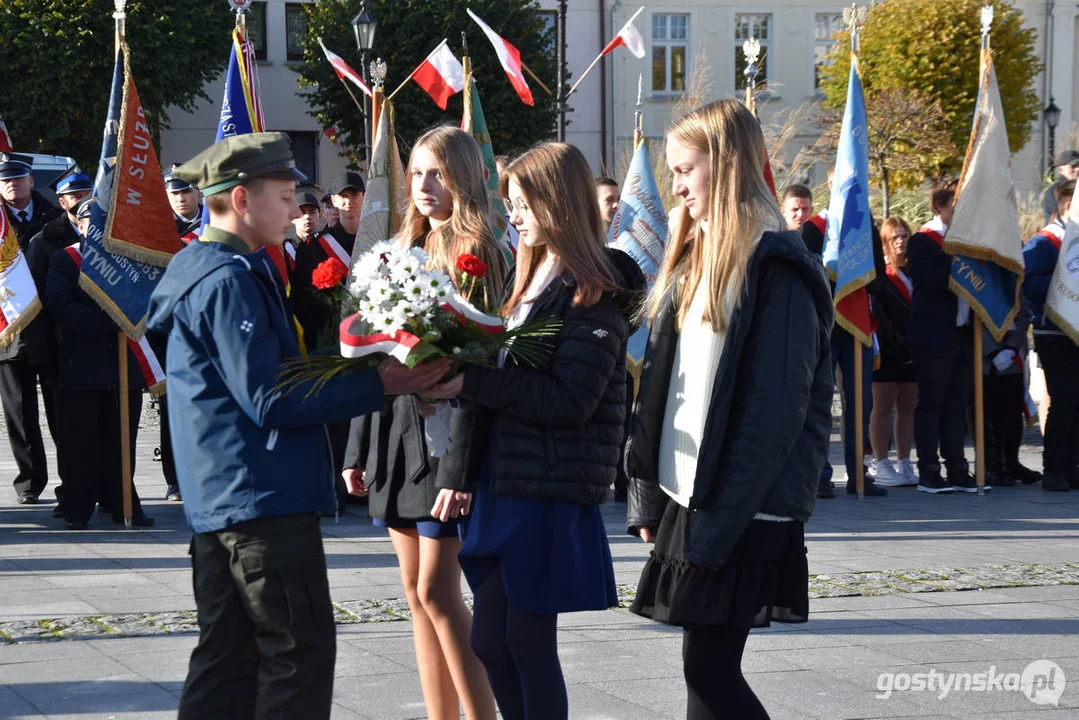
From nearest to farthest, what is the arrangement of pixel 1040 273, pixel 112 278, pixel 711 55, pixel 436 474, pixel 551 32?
pixel 436 474 → pixel 112 278 → pixel 1040 273 → pixel 551 32 → pixel 711 55

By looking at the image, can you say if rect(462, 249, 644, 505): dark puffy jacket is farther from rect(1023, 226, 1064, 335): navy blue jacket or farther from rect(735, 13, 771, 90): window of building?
rect(735, 13, 771, 90): window of building

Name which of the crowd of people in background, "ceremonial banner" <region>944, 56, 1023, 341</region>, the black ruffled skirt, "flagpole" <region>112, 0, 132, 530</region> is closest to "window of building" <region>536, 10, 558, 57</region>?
"ceremonial banner" <region>944, 56, 1023, 341</region>

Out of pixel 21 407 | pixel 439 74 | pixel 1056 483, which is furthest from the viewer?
pixel 439 74

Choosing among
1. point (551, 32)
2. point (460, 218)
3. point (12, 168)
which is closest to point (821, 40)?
point (551, 32)

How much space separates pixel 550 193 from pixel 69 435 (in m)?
5.83

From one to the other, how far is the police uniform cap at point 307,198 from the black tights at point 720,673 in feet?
22.8

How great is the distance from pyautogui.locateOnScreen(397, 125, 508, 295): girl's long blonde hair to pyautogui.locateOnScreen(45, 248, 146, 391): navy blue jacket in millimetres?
4836

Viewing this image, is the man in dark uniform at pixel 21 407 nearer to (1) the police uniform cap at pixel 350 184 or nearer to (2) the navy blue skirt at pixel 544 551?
(1) the police uniform cap at pixel 350 184

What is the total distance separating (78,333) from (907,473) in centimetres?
633

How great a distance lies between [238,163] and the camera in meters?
3.46

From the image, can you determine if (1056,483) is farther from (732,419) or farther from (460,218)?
(732,419)

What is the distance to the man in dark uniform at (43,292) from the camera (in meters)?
9.16

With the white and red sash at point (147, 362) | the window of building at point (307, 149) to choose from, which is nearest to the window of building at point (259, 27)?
the window of building at point (307, 149)

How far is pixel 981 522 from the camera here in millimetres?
9125
